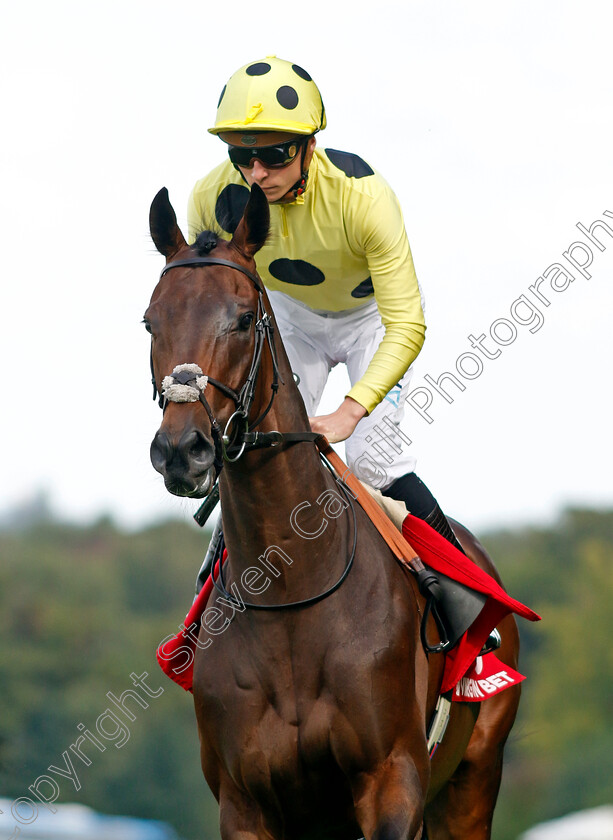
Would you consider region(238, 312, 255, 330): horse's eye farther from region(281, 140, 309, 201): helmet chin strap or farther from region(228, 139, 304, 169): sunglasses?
region(281, 140, 309, 201): helmet chin strap

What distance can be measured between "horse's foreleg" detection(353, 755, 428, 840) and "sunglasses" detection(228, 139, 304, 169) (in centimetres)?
245

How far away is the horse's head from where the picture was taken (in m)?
3.76

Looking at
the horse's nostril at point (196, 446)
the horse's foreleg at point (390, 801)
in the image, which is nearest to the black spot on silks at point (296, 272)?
the horse's nostril at point (196, 446)

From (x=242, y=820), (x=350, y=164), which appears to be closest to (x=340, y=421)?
(x=350, y=164)

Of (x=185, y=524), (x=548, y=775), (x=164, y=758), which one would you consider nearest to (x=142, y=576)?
(x=185, y=524)

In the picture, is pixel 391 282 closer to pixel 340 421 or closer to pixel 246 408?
pixel 340 421

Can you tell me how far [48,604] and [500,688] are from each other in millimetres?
61266

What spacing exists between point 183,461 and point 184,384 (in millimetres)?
267

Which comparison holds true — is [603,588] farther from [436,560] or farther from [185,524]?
[436,560]

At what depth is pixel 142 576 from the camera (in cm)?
7019

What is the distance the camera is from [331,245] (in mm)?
5352

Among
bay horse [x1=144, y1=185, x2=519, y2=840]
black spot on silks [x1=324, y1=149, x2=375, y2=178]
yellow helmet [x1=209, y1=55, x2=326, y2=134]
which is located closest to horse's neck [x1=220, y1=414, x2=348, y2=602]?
bay horse [x1=144, y1=185, x2=519, y2=840]

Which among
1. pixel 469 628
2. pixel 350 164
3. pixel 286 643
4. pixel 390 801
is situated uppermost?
pixel 350 164

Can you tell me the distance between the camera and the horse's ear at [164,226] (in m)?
4.45
